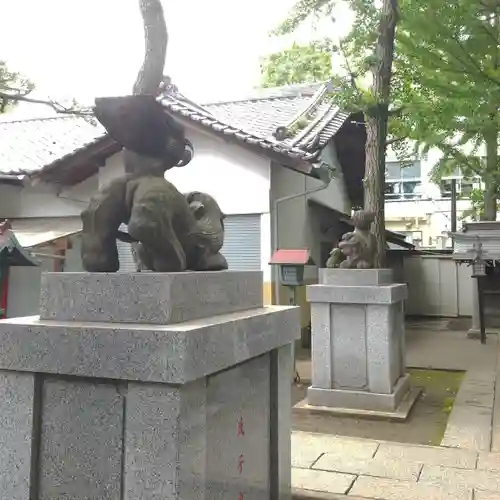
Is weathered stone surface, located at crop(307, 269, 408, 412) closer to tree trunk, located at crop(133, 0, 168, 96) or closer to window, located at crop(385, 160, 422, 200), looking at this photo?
tree trunk, located at crop(133, 0, 168, 96)

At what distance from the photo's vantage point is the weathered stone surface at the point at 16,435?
2799mm

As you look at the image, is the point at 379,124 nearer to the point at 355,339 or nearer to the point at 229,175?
the point at 229,175

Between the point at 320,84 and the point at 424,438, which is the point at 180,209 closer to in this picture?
the point at 424,438

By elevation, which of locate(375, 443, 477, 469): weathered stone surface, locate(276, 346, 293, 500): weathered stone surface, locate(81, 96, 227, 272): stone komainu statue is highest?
locate(81, 96, 227, 272): stone komainu statue

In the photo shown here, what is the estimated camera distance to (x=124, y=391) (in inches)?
105

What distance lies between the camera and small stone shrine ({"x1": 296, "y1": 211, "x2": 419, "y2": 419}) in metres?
7.47

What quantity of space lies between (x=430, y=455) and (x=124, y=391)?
12.7ft

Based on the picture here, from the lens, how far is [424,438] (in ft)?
21.1

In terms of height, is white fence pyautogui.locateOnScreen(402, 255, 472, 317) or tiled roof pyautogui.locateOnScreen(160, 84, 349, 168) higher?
tiled roof pyautogui.locateOnScreen(160, 84, 349, 168)

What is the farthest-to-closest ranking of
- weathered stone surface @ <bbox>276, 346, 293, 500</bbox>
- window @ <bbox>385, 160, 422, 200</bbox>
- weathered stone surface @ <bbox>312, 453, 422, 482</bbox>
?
window @ <bbox>385, 160, 422, 200</bbox> → weathered stone surface @ <bbox>312, 453, 422, 482</bbox> → weathered stone surface @ <bbox>276, 346, 293, 500</bbox>

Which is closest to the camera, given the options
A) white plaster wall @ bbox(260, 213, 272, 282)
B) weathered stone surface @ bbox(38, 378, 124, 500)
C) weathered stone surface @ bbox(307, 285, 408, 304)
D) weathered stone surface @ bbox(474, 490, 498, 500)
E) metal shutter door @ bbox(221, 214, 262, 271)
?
weathered stone surface @ bbox(38, 378, 124, 500)

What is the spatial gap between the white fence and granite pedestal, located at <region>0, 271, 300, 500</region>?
769 inches

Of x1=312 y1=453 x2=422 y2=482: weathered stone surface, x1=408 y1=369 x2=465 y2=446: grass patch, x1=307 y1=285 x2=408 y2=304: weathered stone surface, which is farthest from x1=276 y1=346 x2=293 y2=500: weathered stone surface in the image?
x1=307 y1=285 x2=408 y2=304: weathered stone surface

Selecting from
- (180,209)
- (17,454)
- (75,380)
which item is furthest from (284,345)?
(17,454)
